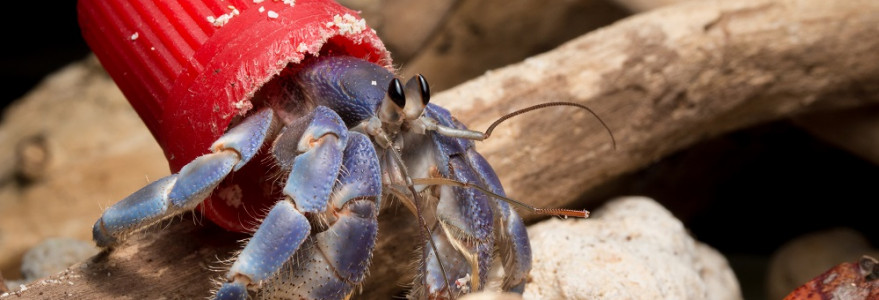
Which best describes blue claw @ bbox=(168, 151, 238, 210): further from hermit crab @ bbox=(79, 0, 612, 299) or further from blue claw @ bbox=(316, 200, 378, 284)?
blue claw @ bbox=(316, 200, 378, 284)

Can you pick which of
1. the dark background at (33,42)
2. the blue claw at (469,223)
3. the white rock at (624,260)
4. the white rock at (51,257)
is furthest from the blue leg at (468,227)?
the dark background at (33,42)

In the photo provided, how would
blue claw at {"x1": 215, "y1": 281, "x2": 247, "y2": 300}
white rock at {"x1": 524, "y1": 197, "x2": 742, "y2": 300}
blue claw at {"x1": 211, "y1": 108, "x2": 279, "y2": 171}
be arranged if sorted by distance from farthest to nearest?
white rock at {"x1": 524, "y1": 197, "x2": 742, "y2": 300}
blue claw at {"x1": 211, "y1": 108, "x2": 279, "y2": 171}
blue claw at {"x1": 215, "y1": 281, "x2": 247, "y2": 300}

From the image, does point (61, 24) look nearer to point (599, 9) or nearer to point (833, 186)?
point (599, 9)

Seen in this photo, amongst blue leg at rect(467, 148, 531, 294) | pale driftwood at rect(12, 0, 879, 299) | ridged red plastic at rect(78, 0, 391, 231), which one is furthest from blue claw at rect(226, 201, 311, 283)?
pale driftwood at rect(12, 0, 879, 299)

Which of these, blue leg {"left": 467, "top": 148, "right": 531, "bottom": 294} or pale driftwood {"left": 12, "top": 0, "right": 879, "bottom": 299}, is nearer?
blue leg {"left": 467, "top": 148, "right": 531, "bottom": 294}

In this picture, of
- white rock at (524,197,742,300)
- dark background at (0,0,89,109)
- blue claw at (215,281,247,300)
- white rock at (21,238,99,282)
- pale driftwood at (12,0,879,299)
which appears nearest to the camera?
blue claw at (215,281,247,300)

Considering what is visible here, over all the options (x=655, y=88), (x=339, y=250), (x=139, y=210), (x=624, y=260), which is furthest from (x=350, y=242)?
(x=655, y=88)

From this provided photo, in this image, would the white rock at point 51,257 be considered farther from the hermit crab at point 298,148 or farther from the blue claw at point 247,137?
the blue claw at point 247,137

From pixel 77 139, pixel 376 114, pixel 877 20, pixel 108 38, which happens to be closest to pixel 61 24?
pixel 77 139
